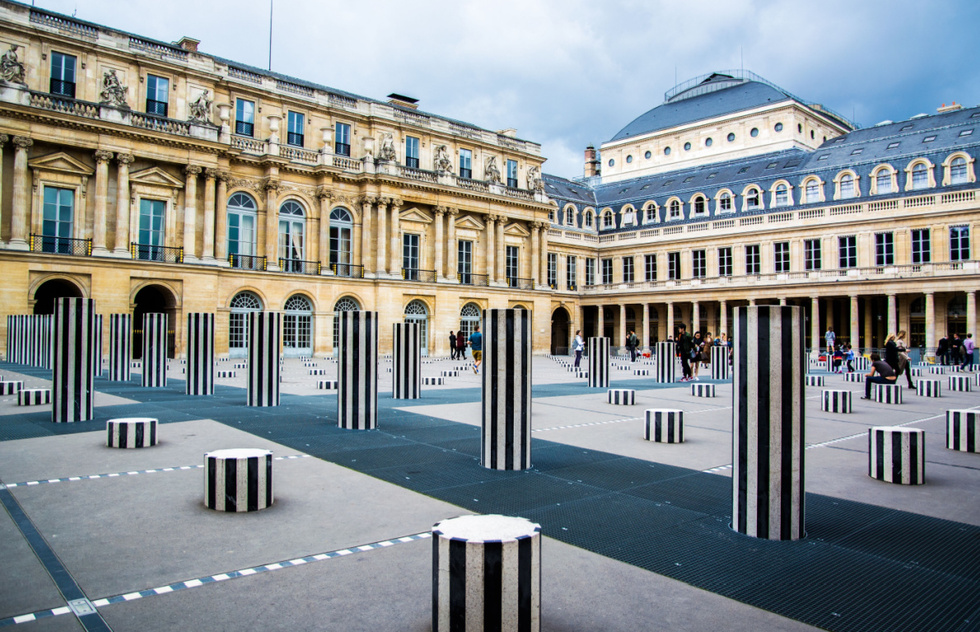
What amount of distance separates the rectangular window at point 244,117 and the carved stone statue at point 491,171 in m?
17.5

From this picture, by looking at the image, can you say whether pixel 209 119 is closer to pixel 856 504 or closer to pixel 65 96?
pixel 65 96

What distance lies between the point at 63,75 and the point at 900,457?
38505 millimetres

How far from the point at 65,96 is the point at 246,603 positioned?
35.4 meters

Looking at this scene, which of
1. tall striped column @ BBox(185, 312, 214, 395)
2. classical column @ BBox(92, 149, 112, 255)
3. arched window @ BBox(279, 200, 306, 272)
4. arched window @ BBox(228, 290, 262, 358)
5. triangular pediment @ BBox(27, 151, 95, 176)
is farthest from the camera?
arched window @ BBox(279, 200, 306, 272)

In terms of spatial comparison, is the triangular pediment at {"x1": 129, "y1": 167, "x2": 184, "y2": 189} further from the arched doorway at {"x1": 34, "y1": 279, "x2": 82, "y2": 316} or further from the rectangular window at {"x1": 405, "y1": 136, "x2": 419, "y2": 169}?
the rectangular window at {"x1": 405, "y1": 136, "x2": 419, "y2": 169}

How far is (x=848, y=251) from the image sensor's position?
4419 centimetres

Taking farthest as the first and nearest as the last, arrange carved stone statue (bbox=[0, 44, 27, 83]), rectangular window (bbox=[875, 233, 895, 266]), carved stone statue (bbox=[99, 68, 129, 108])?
rectangular window (bbox=[875, 233, 895, 266]), carved stone statue (bbox=[99, 68, 129, 108]), carved stone statue (bbox=[0, 44, 27, 83])

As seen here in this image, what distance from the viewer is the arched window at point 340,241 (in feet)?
135

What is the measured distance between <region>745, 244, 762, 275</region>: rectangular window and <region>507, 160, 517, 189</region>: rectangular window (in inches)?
749

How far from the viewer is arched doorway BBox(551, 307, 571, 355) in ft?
191

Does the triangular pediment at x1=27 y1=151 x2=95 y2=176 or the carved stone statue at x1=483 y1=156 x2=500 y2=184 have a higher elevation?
the carved stone statue at x1=483 y1=156 x2=500 y2=184

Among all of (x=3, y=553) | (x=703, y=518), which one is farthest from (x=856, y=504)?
(x=3, y=553)

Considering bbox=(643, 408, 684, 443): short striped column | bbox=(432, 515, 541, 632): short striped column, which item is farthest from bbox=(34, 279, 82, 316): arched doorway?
bbox=(432, 515, 541, 632): short striped column

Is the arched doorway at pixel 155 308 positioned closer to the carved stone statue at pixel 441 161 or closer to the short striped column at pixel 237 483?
the carved stone statue at pixel 441 161
